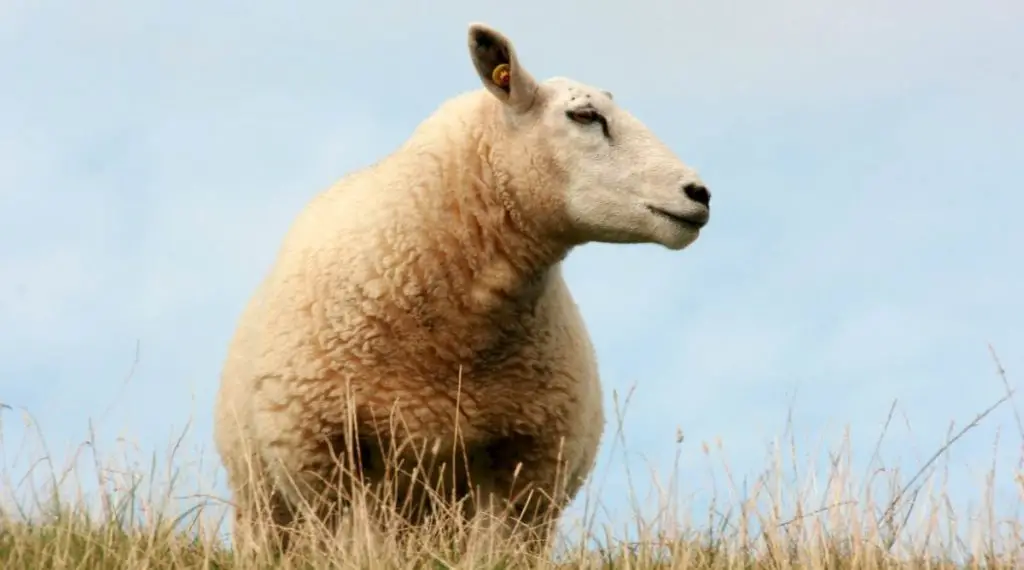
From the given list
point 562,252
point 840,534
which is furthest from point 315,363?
point 840,534

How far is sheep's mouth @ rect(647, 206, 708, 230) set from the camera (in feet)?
19.8

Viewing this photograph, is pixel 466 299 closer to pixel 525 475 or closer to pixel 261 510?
pixel 525 475

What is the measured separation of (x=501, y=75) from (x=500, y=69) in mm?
27

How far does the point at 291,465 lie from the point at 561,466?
3.96 ft

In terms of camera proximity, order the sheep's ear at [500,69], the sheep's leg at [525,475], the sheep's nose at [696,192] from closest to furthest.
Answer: the sheep's nose at [696,192], the sheep's ear at [500,69], the sheep's leg at [525,475]

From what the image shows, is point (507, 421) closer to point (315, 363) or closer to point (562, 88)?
point (315, 363)

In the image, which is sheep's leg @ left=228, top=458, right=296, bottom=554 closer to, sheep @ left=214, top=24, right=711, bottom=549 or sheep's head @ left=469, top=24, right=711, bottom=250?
sheep @ left=214, top=24, right=711, bottom=549

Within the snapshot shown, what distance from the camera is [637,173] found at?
241 inches

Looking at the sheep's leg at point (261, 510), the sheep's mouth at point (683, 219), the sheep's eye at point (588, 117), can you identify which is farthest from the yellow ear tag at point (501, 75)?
the sheep's leg at point (261, 510)

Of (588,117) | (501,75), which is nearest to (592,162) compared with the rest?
(588,117)

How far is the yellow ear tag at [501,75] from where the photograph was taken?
245 inches

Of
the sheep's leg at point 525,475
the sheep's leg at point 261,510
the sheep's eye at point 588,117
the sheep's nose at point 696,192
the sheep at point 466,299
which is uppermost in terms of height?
the sheep's eye at point 588,117

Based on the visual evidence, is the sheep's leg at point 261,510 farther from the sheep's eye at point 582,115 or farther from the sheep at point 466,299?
the sheep's eye at point 582,115

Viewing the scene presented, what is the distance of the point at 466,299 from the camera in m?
6.17
